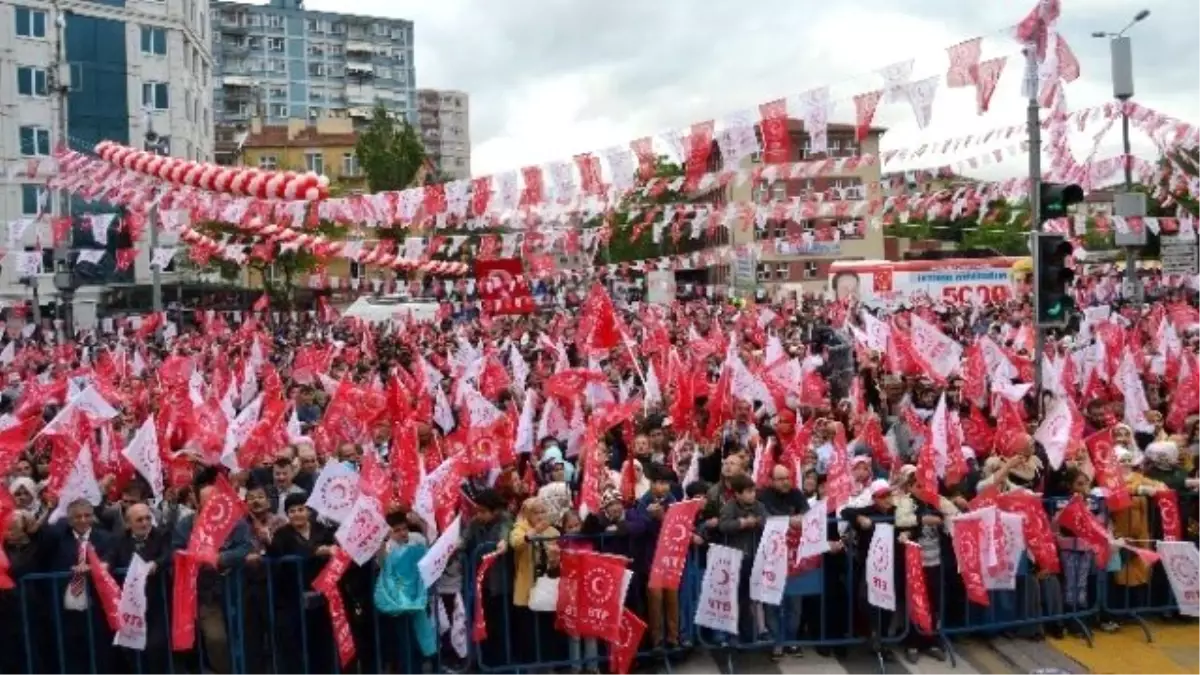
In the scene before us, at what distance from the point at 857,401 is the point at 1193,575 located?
14.1ft

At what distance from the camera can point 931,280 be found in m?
44.4

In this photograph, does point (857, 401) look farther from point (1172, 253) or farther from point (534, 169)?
point (1172, 253)

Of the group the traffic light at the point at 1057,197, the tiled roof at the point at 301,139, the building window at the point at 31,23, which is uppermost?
the building window at the point at 31,23

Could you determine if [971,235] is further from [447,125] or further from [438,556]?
[447,125]

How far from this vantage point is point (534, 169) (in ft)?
61.5

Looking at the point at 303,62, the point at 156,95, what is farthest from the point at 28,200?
the point at 303,62

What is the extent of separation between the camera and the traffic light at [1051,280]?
10.8m

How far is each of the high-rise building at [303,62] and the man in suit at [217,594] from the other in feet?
358

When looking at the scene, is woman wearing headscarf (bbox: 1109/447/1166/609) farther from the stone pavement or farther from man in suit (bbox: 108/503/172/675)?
man in suit (bbox: 108/503/172/675)

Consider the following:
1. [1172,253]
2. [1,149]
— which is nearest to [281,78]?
[1,149]

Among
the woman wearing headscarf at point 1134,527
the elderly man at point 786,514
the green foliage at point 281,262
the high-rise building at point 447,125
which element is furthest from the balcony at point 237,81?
the woman wearing headscarf at point 1134,527

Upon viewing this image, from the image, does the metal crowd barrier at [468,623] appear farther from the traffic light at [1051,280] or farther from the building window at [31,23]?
the building window at [31,23]

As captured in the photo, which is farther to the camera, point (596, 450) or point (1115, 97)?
point (1115, 97)

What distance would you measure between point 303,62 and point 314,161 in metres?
44.7
